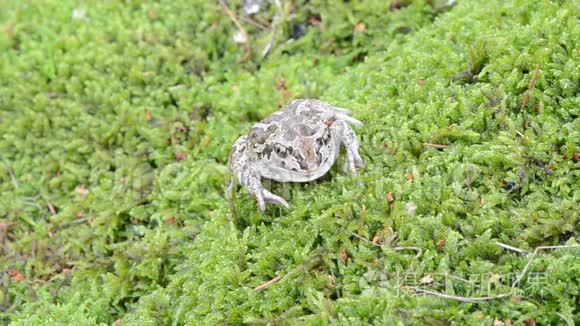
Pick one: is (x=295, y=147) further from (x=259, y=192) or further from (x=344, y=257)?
(x=344, y=257)

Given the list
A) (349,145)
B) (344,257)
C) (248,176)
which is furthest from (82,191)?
(344,257)

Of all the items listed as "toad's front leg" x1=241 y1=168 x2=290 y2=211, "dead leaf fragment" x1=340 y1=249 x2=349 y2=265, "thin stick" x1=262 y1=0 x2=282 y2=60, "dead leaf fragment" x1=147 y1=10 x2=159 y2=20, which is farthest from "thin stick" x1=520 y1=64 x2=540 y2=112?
"dead leaf fragment" x1=147 y1=10 x2=159 y2=20

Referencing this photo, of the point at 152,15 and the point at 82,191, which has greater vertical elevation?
the point at 152,15

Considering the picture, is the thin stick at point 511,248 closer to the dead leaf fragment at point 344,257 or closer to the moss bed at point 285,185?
the moss bed at point 285,185

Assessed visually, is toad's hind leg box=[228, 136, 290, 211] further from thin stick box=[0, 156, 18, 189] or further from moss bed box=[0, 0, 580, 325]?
thin stick box=[0, 156, 18, 189]

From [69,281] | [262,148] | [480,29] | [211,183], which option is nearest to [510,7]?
[480,29]

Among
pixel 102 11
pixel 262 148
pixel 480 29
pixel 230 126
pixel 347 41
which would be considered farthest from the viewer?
pixel 102 11

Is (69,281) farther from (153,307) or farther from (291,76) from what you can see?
(291,76)
